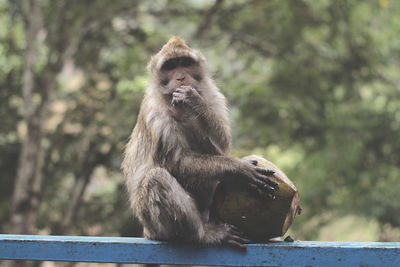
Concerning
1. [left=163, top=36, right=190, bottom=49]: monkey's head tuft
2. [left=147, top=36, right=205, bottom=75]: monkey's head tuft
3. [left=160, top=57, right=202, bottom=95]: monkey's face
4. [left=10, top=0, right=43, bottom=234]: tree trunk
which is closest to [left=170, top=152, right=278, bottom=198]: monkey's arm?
[left=160, top=57, right=202, bottom=95]: monkey's face

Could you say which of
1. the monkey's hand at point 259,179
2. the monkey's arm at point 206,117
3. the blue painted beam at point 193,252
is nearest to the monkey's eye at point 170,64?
the monkey's arm at point 206,117

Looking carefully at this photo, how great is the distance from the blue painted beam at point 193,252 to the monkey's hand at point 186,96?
94cm

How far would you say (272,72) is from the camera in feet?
25.1

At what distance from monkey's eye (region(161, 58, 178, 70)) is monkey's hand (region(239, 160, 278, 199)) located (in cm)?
107

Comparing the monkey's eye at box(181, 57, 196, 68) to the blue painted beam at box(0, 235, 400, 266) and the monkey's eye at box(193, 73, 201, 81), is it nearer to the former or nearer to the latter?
the monkey's eye at box(193, 73, 201, 81)

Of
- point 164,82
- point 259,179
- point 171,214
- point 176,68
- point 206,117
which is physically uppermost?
point 176,68

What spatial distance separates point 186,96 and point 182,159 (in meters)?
0.43

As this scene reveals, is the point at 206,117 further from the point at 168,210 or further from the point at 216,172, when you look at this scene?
the point at 168,210

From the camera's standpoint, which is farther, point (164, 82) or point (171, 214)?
point (164, 82)

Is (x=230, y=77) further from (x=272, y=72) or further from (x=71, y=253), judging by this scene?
(x=71, y=253)

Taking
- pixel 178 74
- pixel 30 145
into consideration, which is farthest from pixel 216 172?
pixel 30 145

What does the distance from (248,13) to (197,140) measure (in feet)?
17.7

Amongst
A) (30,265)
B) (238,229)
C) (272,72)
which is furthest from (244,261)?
(30,265)

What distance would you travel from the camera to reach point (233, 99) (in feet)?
24.8
